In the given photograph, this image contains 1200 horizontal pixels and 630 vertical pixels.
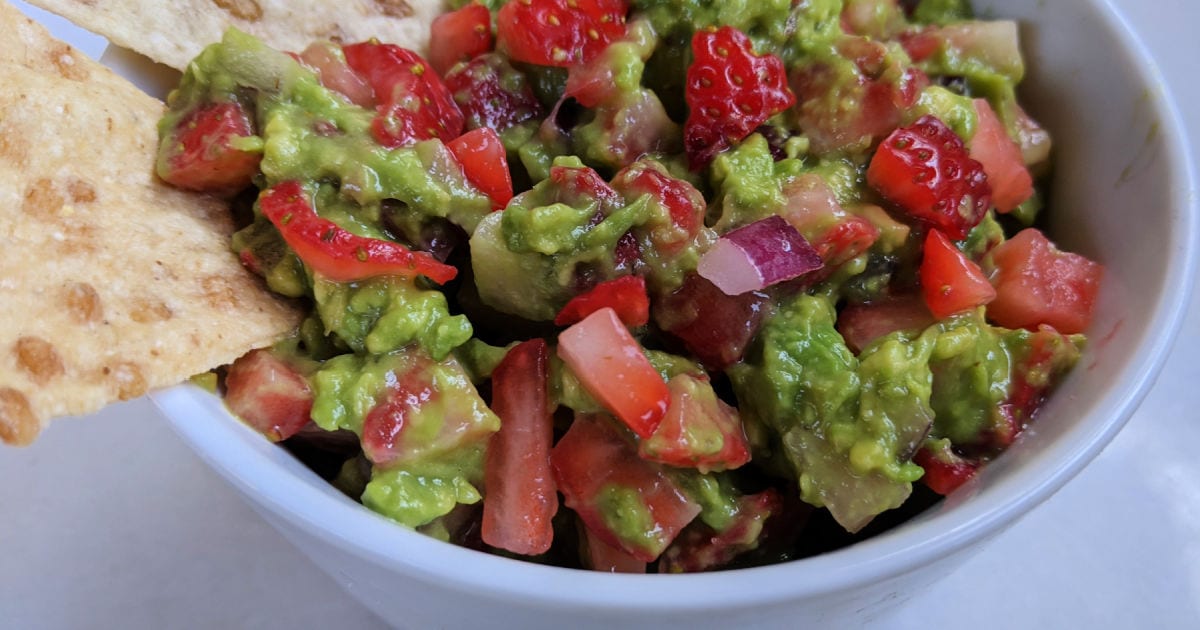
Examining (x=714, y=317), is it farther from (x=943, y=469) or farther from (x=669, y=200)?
(x=943, y=469)

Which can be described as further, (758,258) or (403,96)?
(403,96)

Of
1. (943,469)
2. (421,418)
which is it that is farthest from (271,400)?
(943,469)

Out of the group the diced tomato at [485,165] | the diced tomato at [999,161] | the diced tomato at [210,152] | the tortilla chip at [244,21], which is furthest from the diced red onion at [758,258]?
the tortilla chip at [244,21]

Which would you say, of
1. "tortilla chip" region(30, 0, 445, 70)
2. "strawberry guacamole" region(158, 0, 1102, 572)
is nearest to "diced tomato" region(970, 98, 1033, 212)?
"strawberry guacamole" region(158, 0, 1102, 572)

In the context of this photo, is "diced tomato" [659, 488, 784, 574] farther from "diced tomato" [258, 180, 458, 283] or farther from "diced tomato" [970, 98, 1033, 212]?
"diced tomato" [970, 98, 1033, 212]

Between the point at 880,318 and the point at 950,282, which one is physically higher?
the point at 950,282

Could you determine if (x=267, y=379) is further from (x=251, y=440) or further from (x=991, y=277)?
(x=991, y=277)

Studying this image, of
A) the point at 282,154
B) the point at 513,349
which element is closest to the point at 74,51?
the point at 282,154
